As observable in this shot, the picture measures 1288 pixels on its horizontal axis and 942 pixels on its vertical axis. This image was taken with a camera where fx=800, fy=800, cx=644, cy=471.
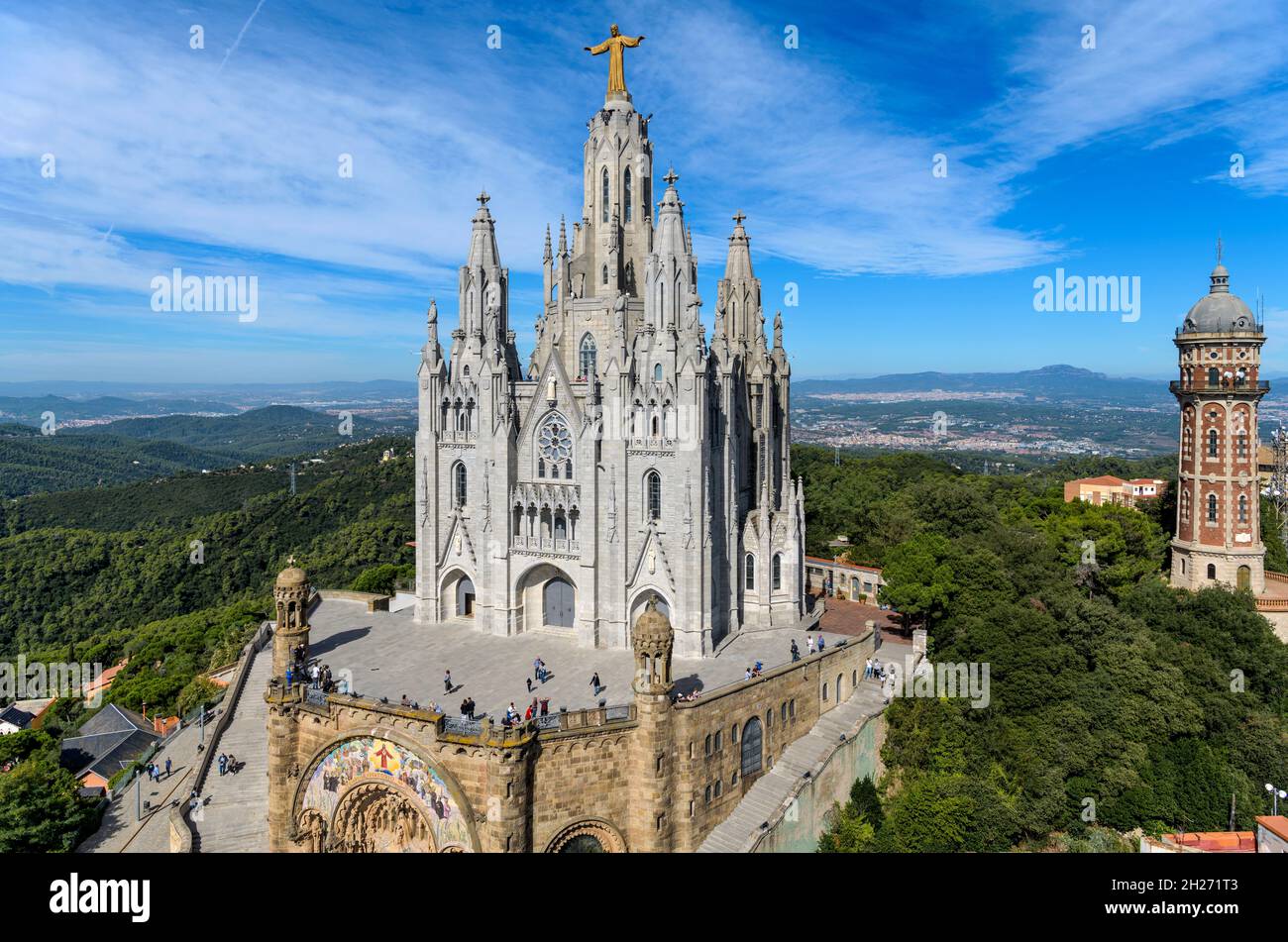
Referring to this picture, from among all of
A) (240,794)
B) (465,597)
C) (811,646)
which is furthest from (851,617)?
(240,794)

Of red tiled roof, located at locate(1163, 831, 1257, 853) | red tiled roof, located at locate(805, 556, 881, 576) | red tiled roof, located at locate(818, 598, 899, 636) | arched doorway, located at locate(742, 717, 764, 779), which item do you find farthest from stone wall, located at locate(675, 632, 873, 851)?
red tiled roof, located at locate(1163, 831, 1257, 853)

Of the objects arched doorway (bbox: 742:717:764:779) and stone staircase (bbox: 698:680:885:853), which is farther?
arched doorway (bbox: 742:717:764:779)

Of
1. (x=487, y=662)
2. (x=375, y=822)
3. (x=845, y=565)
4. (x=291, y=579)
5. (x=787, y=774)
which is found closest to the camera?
(x=375, y=822)

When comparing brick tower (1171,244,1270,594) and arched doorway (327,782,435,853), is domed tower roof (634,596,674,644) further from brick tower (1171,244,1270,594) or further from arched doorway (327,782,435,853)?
brick tower (1171,244,1270,594)

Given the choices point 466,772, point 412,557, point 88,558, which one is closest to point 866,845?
point 466,772

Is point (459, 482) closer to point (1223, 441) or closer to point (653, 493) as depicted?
point (653, 493)
